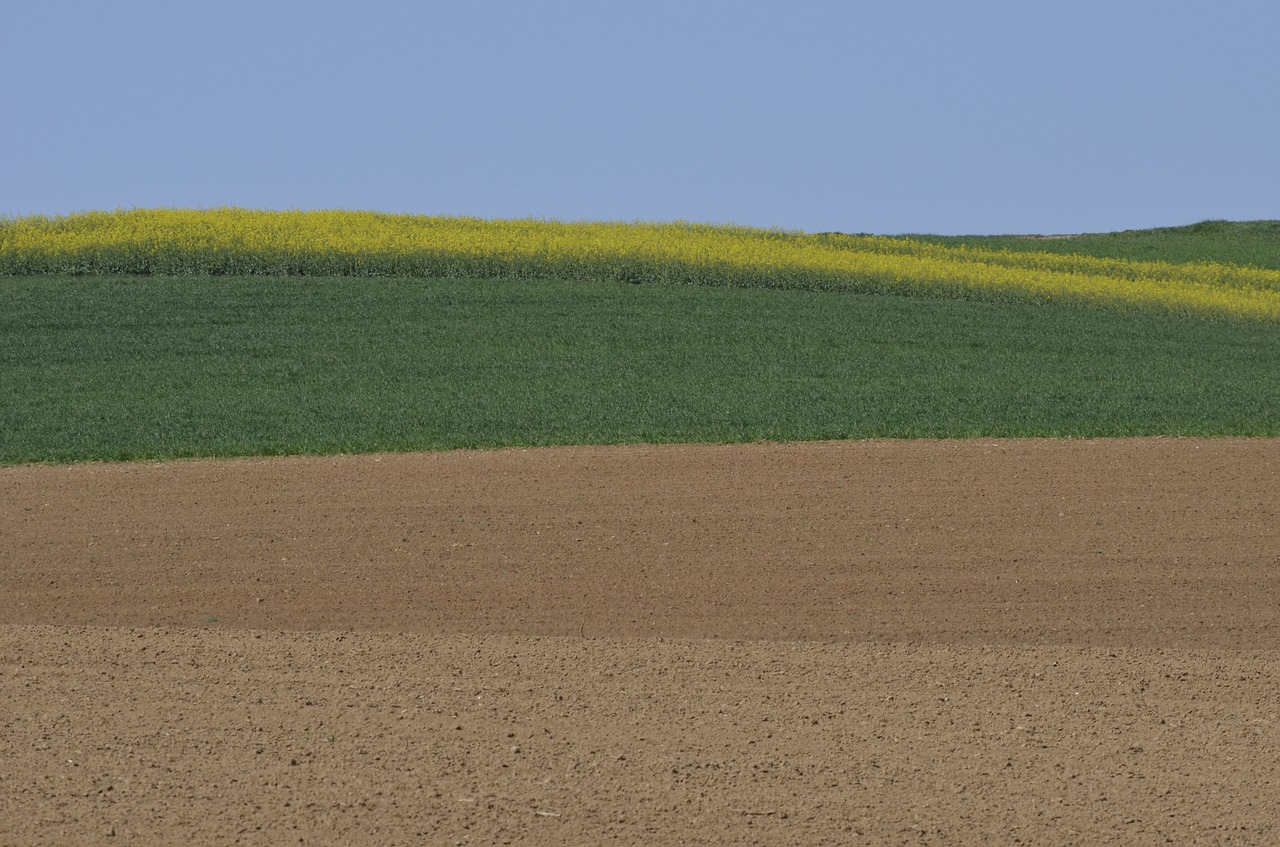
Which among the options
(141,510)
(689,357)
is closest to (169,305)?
(689,357)

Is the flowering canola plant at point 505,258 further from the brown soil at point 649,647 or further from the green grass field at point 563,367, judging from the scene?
the brown soil at point 649,647

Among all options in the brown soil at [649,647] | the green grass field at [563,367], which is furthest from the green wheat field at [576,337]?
the brown soil at [649,647]

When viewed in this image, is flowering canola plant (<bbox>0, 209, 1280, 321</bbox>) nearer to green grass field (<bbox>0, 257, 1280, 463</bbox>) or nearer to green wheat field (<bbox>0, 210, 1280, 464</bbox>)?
green wheat field (<bbox>0, 210, 1280, 464</bbox>)

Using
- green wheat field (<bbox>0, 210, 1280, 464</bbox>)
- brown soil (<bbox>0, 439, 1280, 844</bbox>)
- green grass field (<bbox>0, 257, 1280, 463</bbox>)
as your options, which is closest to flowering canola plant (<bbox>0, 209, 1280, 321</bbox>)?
green wheat field (<bbox>0, 210, 1280, 464</bbox>)

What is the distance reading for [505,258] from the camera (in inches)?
1119

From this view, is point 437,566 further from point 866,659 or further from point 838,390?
point 838,390

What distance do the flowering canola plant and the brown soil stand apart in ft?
47.1

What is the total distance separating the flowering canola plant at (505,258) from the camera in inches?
1089

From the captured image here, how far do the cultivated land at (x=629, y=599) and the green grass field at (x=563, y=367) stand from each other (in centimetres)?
12

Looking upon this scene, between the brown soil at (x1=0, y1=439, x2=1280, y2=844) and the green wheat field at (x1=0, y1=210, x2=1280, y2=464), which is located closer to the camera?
the brown soil at (x1=0, y1=439, x2=1280, y2=844)

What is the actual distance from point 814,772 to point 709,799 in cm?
65

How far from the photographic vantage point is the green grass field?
51.5 ft

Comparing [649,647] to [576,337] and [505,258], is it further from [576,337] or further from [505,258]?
[505,258]

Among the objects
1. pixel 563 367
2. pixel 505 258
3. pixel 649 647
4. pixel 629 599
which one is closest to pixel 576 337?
pixel 563 367
